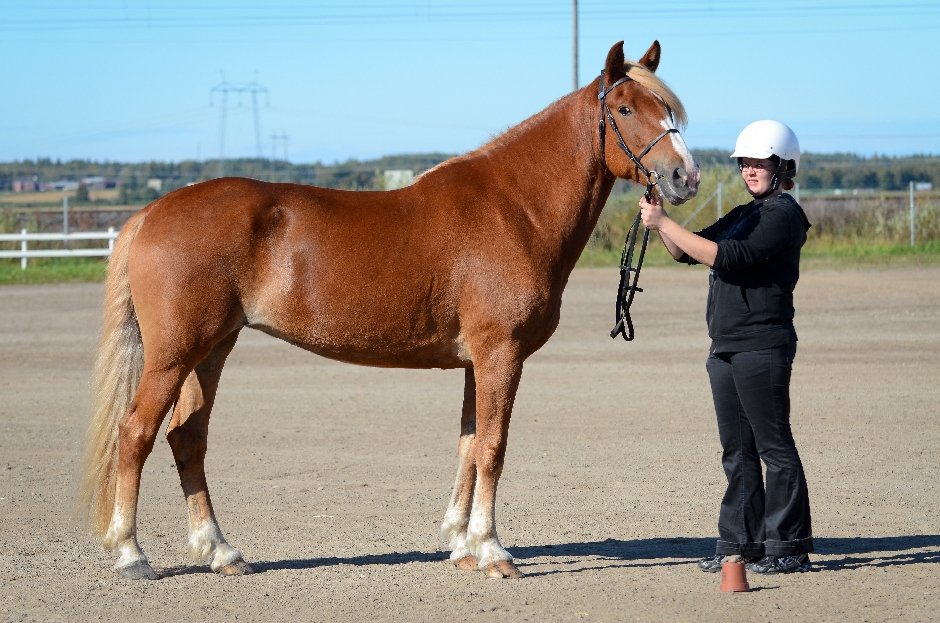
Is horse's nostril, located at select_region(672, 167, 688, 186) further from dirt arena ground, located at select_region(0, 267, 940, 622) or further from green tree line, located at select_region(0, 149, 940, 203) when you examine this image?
green tree line, located at select_region(0, 149, 940, 203)

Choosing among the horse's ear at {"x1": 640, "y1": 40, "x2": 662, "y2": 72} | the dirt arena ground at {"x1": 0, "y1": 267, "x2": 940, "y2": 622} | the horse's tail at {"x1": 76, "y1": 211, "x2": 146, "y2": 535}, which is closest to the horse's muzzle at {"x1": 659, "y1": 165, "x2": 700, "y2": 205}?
the horse's ear at {"x1": 640, "y1": 40, "x2": 662, "y2": 72}

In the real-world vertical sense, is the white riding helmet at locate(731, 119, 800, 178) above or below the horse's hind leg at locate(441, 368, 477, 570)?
above

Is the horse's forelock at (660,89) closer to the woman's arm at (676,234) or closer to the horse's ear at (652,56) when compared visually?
the horse's ear at (652,56)

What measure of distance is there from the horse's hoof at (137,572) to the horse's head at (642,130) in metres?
2.94

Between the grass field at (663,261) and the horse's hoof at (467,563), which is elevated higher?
the grass field at (663,261)

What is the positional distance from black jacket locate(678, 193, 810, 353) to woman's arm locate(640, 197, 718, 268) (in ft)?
0.16

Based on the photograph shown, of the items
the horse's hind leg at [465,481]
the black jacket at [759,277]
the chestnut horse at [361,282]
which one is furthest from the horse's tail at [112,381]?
the black jacket at [759,277]

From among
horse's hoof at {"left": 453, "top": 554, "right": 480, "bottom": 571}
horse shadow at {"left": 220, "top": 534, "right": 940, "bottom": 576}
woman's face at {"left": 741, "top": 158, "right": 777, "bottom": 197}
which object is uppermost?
woman's face at {"left": 741, "top": 158, "right": 777, "bottom": 197}

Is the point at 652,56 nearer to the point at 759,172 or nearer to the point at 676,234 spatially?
the point at 759,172

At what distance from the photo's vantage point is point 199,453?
16.2 ft

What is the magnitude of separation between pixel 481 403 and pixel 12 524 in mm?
Result: 2901

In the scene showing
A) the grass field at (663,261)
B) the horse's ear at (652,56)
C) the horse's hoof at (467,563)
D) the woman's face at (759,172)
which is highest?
the horse's ear at (652,56)

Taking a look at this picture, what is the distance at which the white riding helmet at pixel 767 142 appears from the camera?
15.4 feet

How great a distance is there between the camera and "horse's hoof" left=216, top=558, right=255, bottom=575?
189 inches
